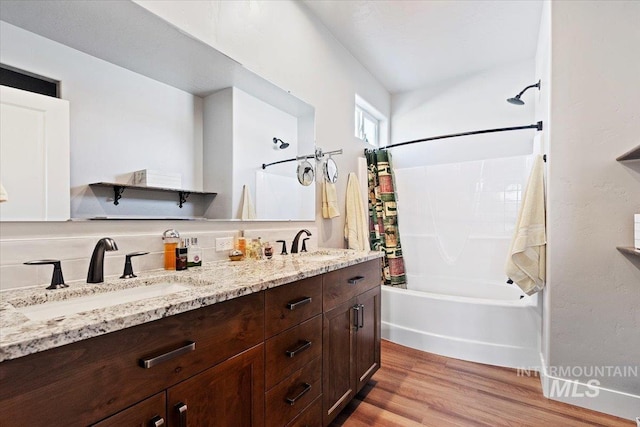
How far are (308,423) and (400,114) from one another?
3.50m

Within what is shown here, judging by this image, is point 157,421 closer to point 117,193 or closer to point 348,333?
point 117,193

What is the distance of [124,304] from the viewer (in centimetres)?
82

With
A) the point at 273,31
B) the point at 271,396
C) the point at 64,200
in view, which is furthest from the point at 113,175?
the point at 273,31

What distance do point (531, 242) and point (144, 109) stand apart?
2.37 meters

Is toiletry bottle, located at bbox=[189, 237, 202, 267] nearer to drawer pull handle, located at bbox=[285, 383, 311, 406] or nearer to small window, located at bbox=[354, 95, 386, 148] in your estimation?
drawer pull handle, located at bbox=[285, 383, 311, 406]

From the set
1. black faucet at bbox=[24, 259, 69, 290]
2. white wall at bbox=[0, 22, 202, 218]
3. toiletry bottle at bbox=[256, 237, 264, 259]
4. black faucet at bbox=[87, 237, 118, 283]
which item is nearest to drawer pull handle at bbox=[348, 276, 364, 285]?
toiletry bottle at bbox=[256, 237, 264, 259]

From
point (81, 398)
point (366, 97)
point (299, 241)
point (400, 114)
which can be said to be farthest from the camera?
point (400, 114)

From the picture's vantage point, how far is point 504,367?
2281 millimetres

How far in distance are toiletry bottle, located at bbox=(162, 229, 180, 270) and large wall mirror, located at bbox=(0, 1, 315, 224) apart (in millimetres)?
114

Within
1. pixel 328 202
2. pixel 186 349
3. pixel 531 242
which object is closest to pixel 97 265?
pixel 186 349

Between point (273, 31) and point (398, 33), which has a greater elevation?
point (398, 33)

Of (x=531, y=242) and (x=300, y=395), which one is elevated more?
(x=531, y=242)

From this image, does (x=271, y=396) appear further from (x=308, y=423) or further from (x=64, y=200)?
(x=64, y=200)

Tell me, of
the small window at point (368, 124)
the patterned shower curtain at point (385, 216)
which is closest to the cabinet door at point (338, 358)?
the patterned shower curtain at point (385, 216)
